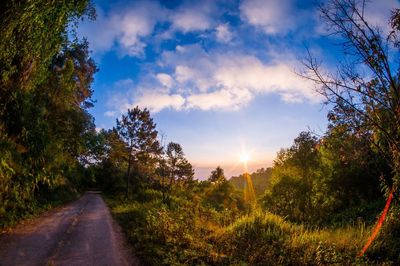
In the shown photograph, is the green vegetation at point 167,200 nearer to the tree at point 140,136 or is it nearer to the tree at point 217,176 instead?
the tree at point 140,136

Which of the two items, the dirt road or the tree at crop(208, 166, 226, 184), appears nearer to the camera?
the dirt road

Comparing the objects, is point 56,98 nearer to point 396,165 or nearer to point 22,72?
point 22,72

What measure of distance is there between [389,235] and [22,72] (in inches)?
620

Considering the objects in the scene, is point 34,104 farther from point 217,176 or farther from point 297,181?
point 217,176

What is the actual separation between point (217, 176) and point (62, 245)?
2100 inches

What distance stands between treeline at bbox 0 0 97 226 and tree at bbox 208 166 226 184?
4151cm

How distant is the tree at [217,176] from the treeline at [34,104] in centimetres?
4151

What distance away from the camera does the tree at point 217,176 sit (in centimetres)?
6106

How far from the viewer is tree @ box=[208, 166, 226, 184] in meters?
61.1

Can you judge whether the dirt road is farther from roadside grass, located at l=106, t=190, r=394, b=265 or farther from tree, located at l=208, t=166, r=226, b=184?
tree, located at l=208, t=166, r=226, b=184

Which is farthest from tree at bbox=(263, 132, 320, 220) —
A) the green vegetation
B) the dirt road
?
the dirt road

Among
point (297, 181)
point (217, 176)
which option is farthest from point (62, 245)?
point (217, 176)

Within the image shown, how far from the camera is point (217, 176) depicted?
206 ft

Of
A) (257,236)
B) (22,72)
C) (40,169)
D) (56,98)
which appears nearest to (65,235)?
(40,169)
